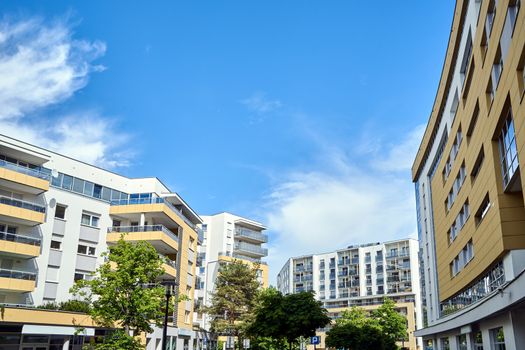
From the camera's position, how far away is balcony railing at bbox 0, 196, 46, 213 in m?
35.3

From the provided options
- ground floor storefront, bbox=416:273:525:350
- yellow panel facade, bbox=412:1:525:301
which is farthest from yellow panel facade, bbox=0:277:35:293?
yellow panel facade, bbox=412:1:525:301

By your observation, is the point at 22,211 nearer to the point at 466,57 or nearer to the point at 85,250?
the point at 85,250

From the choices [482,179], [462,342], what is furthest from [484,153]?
[462,342]

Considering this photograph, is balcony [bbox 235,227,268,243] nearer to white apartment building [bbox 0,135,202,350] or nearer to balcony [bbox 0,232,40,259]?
white apartment building [bbox 0,135,202,350]

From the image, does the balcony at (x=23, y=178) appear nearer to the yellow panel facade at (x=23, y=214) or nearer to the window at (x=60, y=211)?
the yellow panel facade at (x=23, y=214)

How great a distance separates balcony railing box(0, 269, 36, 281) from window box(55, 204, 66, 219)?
20.2 feet

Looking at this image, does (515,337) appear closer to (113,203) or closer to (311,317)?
(311,317)

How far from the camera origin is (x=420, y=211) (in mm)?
56000

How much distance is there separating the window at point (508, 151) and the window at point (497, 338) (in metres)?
7.64

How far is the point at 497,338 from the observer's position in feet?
86.3

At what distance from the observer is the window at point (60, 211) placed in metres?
41.1

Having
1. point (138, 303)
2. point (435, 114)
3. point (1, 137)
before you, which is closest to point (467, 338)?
point (435, 114)

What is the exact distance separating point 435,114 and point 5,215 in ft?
108

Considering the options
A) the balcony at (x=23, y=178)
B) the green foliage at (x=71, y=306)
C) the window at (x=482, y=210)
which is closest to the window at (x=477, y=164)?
the window at (x=482, y=210)
